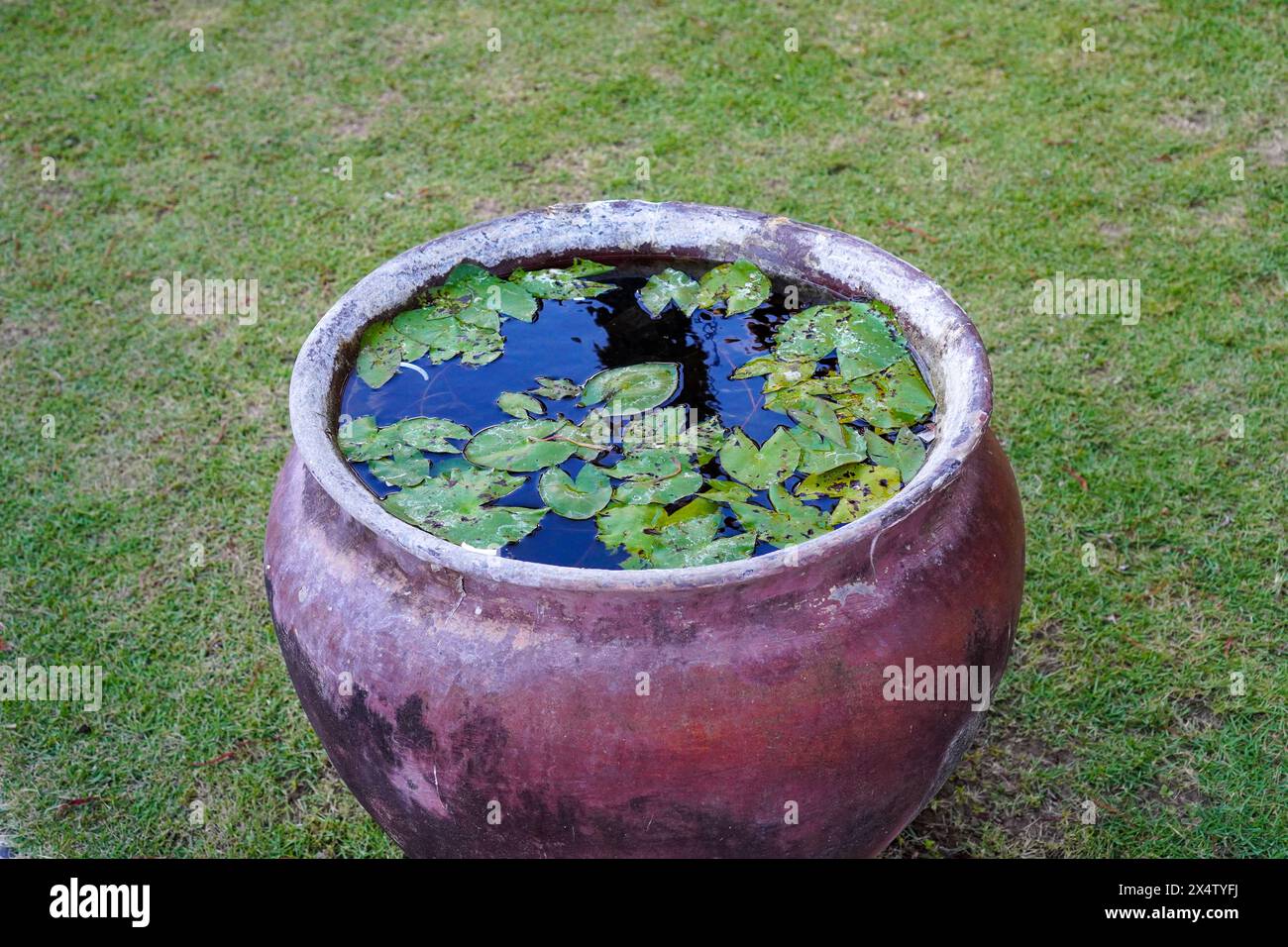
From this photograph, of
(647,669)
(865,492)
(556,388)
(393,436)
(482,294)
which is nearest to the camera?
(647,669)

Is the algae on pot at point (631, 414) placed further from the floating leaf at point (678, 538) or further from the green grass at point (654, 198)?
the green grass at point (654, 198)

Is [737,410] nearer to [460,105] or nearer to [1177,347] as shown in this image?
[1177,347]

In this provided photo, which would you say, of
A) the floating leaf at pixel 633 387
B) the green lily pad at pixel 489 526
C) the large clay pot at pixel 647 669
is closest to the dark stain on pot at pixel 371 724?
the large clay pot at pixel 647 669

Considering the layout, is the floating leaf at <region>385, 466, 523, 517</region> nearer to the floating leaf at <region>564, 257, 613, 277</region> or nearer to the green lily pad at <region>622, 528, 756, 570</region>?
the green lily pad at <region>622, 528, 756, 570</region>

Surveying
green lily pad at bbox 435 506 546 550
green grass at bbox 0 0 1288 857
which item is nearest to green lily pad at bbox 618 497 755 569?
green lily pad at bbox 435 506 546 550

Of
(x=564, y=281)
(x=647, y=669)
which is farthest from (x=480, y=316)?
(x=647, y=669)

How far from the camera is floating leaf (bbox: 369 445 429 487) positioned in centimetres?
176

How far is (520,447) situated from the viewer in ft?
5.93

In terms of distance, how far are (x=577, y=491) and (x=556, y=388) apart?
0.27m

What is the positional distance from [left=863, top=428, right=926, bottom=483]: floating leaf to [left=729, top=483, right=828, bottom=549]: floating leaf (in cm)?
15

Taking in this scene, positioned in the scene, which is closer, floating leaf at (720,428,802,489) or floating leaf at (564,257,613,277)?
floating leaf at (720,428,802,489)

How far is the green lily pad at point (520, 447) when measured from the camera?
5.85ft

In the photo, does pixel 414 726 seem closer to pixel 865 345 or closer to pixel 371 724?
pixel 371 724
